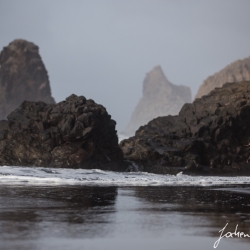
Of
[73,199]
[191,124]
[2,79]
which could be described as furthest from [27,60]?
[73,199]

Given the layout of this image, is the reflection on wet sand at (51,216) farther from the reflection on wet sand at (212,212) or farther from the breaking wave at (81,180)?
the breaking wave at (81,180)

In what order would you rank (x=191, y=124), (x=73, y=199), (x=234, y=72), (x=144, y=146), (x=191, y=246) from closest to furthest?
(x=191, y=246) < (x=73, y=199) < (x=144, y=146) < (x=191, y=124) < (x=234, y=72)

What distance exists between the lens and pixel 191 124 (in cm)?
3759

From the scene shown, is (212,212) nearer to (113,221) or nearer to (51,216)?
(113,221)

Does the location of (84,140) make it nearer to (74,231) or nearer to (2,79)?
(74,231)

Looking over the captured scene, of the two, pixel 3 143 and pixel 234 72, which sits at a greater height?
pixel 234 72

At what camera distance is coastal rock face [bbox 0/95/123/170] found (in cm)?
2714

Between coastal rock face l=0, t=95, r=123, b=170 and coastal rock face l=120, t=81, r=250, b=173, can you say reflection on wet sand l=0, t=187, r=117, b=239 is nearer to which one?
coastal rock face l=0, t=95, r=123, b=170

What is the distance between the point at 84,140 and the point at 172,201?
18683 mm

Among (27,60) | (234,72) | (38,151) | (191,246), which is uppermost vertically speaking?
(27,60)

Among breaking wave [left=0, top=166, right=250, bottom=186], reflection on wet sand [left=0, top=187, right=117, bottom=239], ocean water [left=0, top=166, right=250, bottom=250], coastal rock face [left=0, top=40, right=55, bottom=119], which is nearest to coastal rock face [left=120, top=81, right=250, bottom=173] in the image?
breaking wave [left=0, top=166, right=250, bottom=186]

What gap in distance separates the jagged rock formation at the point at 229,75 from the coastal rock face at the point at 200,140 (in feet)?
321

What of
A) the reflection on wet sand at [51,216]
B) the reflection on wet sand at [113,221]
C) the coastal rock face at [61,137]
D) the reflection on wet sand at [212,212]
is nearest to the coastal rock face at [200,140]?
the coastal rock face at [61,137]

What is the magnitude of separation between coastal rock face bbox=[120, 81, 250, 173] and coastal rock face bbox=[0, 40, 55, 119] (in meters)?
143
